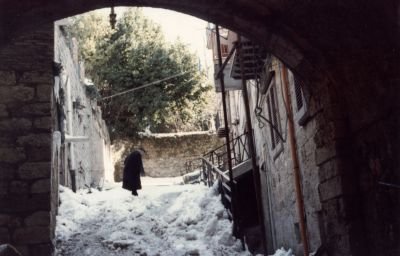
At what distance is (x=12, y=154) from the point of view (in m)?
6.46

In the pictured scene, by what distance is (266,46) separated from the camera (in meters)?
4.80

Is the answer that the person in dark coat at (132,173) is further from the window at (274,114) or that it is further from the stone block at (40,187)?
the stone block at (40,187)

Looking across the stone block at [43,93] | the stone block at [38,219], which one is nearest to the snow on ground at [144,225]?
the stone block at [38,219]

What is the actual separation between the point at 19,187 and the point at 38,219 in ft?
1.57

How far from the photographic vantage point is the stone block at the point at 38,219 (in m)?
6.27

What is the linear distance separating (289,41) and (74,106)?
1030 cm

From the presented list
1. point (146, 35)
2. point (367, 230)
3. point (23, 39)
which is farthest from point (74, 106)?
point (146, 35)

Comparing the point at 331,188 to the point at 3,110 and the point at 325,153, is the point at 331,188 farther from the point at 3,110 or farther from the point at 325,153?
the point at 3,110

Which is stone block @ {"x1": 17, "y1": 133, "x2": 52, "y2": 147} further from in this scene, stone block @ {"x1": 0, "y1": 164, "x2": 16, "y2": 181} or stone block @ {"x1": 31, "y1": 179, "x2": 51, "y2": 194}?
stone block @ {"x1": 31, "y1": 179, "x2": 51, "y2": 194}

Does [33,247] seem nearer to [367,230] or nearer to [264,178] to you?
[367,230]

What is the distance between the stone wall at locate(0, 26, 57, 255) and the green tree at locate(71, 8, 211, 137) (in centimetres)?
1833

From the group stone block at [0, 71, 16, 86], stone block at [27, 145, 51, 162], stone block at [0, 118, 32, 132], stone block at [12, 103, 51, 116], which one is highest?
stone block at [0, 71, 16, 86]

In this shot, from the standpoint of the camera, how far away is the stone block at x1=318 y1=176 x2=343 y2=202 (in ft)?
14.3

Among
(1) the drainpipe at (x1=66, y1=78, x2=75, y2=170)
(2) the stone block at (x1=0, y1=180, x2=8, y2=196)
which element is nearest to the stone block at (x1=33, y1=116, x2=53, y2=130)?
(2) the stone block at (x1=0, y1=180, x2=8, y2=196)
